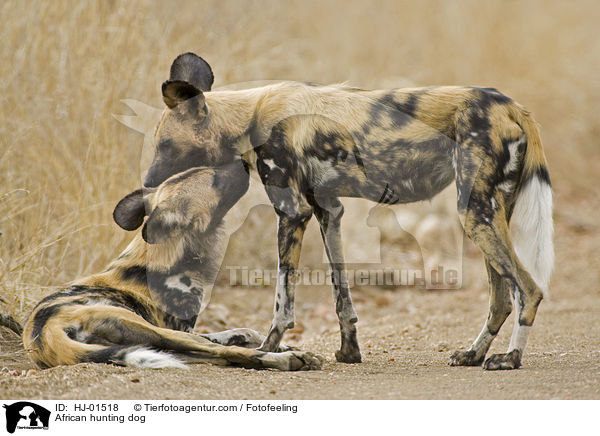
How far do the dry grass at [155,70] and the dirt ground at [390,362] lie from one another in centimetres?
94

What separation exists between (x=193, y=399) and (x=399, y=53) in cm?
726

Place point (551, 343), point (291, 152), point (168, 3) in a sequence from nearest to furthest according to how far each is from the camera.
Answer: point (291, 152) → point (551, 343) → point (168, 3)

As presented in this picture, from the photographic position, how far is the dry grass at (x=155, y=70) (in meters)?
4.95

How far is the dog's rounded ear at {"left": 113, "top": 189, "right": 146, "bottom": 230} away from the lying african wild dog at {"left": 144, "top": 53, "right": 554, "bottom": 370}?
0.17m

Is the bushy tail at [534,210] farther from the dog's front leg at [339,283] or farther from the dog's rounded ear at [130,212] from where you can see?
the dog's rounded ear at [130,212]

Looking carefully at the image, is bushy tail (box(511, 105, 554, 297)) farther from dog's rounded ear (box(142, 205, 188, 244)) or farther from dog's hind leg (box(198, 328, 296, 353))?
dog's rounded ear (box(142, 205, 188, 244))

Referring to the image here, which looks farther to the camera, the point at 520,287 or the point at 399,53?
the point at 399,53

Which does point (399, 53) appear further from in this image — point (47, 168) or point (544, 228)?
point (544, 228)

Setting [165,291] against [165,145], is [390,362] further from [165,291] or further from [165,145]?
[165,145]

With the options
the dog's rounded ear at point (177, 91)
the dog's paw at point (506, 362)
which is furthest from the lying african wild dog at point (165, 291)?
the dog's paw at point (506, 362)

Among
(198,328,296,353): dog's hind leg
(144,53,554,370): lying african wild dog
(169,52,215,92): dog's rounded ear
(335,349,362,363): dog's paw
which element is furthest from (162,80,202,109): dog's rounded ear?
(335,349,362,363): dog's paw

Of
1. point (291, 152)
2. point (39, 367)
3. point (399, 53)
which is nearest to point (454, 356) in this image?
point (291, 152)

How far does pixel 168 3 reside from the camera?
21.9 ft
